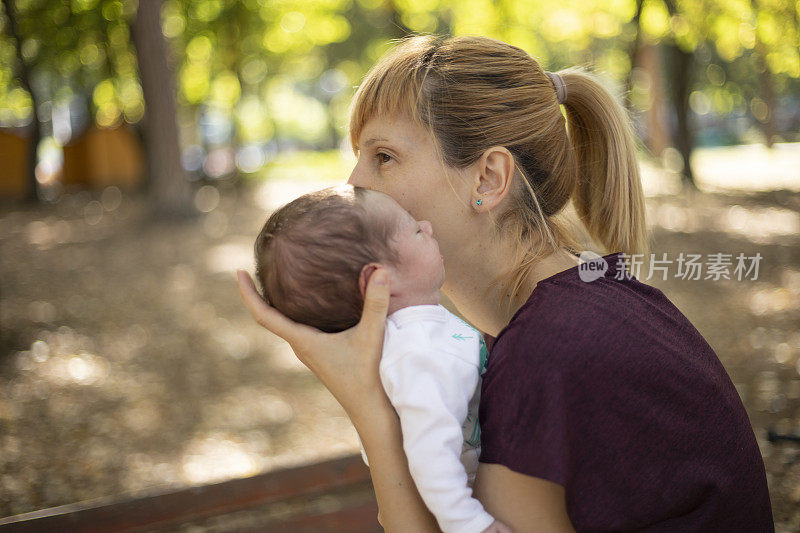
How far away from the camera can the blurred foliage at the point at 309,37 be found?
38.4 ft

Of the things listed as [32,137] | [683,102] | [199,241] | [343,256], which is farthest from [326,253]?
[32,137]

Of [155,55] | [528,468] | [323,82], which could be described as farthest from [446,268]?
[323,82]

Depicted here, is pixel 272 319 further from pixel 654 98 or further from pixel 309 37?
pixel 309 37

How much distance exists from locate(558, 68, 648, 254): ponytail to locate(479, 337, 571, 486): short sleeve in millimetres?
870

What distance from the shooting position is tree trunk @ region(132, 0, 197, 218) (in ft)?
39.2

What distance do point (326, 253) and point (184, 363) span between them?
5.35 m

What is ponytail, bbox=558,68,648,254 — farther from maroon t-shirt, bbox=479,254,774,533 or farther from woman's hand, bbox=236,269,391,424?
woman's hand, bbox=236,269,391,424

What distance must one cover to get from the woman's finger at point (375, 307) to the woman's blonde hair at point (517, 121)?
45 centimetres

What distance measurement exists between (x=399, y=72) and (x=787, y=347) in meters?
5.49

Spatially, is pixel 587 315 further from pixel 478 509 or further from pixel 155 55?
pixel 155 55

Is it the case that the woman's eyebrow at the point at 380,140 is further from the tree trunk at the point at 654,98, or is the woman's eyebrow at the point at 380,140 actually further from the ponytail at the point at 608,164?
the tree trunk at the point at 654,98

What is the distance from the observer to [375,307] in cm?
167

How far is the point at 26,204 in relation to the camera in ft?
57.7

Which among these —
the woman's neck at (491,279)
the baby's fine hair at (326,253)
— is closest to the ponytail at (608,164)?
the woman's neck at (491,279)
